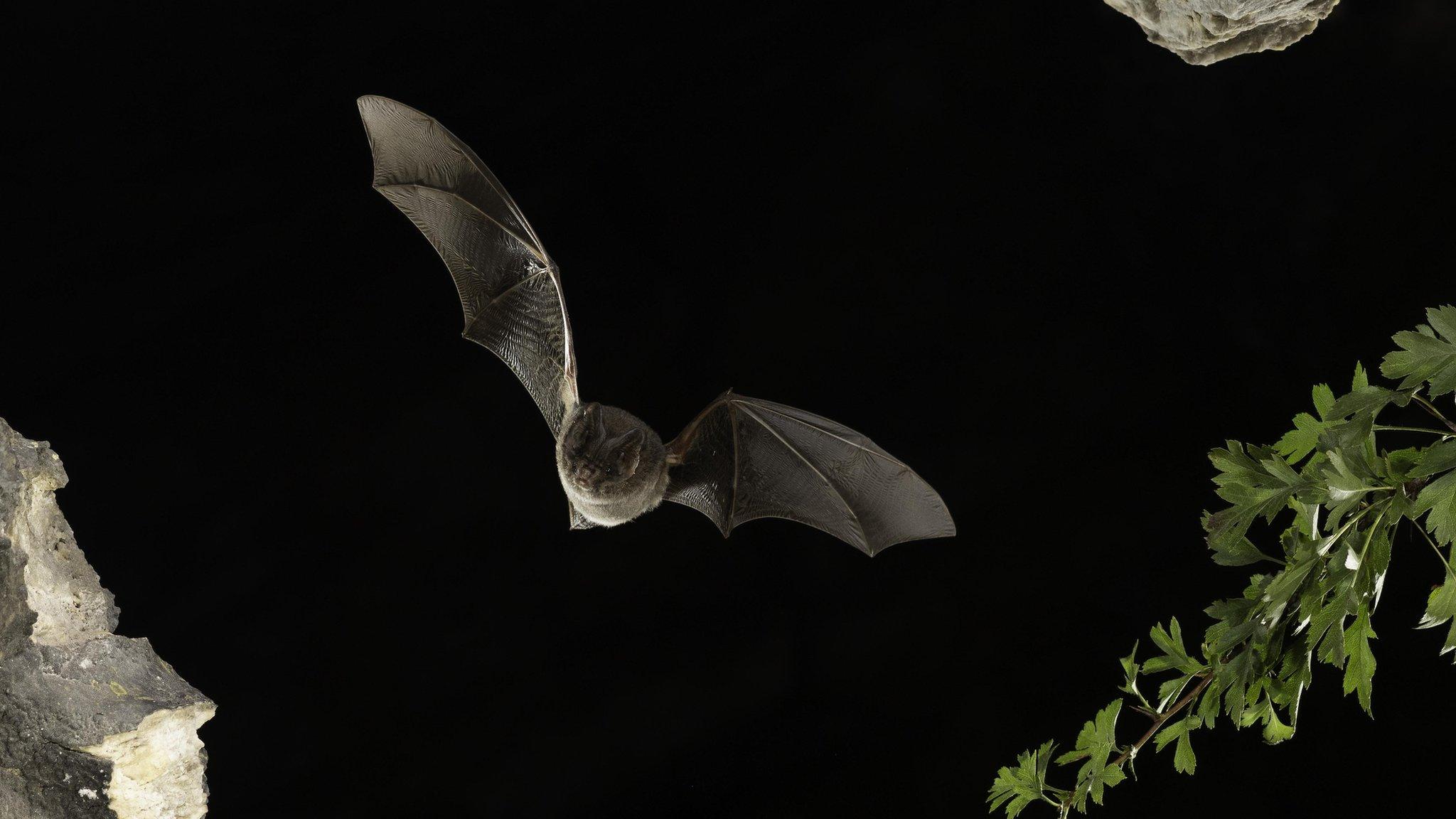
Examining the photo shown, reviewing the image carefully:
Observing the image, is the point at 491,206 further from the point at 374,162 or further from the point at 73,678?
the point at 73,678

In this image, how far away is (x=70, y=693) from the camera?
6.72 feet

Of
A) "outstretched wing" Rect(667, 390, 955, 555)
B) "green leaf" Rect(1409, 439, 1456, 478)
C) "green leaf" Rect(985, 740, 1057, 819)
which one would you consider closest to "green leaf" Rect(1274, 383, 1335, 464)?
"green leaf" Rect(1409, 439, 1456, 478)

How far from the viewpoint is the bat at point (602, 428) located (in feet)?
7.79

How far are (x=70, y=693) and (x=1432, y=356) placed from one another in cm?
214

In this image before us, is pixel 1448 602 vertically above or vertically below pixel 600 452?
above

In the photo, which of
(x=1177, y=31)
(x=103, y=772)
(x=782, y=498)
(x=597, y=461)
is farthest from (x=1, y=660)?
(x=1177, y=31)

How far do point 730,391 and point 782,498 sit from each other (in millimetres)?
329

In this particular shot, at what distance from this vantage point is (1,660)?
2.00m

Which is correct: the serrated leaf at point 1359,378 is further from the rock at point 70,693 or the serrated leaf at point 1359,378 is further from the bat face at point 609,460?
the rock at point 70,693

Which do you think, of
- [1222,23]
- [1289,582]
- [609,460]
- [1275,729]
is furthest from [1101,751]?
[1222,23]

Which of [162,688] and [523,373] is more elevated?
[523,373]

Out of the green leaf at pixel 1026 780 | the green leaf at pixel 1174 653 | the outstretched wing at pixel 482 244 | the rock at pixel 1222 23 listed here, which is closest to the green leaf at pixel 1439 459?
the green leaf at pixel 1174 653

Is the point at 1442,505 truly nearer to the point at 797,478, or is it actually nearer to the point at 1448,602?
the point at 1448,602

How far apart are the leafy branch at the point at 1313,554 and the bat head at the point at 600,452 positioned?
3.32 ft
